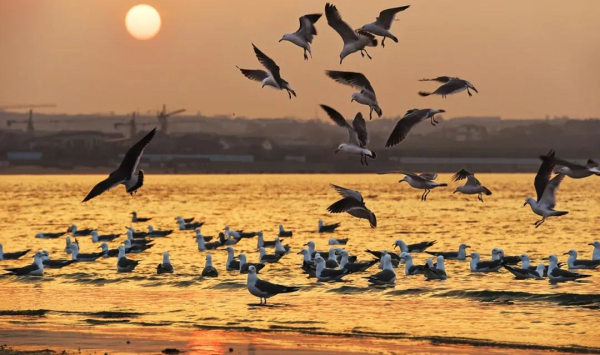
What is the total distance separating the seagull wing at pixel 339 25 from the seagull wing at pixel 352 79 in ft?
2.72

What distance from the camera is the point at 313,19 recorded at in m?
23.8

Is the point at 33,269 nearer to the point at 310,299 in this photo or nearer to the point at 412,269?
the point at 310,299

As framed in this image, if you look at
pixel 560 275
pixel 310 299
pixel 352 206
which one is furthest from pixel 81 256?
pixel 352 206

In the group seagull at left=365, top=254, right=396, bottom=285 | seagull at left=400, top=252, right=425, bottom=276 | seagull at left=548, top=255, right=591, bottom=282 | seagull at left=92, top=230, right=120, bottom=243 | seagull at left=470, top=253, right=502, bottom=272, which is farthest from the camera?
seagull at left=92, top=230, right=120, bottom=243

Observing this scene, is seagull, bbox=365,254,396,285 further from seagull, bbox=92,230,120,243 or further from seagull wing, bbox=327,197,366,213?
seagull, bbox=92,230,120,243

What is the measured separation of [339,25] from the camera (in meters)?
22.9

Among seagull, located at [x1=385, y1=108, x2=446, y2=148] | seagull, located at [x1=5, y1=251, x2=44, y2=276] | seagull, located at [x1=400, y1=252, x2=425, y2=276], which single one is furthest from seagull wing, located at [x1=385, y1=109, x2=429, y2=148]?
seagull, located at [x1=5, y1=251, x2=44, y2=276]

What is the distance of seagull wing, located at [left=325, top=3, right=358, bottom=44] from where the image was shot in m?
22.7

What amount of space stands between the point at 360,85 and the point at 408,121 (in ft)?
3.87

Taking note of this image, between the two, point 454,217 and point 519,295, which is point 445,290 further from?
point 454,217

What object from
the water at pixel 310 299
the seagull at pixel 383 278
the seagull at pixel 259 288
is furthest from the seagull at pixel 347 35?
the seagull at pixel 383 278

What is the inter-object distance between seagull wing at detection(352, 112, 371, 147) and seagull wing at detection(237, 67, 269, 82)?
238 centimetres

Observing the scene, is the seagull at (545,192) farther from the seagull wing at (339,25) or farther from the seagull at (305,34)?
the seagull at (305,34)

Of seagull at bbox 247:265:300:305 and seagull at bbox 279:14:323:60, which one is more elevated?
seagull at bbox 279:14:323:60
